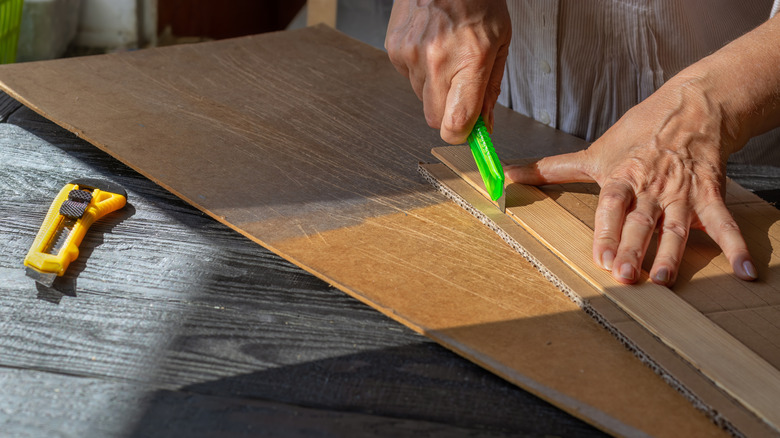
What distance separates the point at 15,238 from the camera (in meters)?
1.03

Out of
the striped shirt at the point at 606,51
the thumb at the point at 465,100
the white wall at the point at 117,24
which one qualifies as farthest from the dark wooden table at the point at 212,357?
the white wall at the point at 117,24

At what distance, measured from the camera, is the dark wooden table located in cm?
75

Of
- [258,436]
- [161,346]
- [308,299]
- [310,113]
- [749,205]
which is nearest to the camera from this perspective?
[258,436]

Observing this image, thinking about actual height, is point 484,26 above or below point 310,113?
above

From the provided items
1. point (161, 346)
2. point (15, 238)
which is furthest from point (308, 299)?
point (15, 238)

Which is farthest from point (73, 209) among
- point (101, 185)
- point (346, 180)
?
point (346, 180)

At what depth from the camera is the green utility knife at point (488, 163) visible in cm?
120

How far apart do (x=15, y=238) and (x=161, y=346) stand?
36cm

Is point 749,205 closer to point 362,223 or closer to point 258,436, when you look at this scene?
point 362,223

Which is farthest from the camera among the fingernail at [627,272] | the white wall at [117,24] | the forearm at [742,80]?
the white wall at [117,24]

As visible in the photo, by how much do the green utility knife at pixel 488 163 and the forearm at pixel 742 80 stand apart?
40cm

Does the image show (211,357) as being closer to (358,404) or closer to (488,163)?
(358,404)

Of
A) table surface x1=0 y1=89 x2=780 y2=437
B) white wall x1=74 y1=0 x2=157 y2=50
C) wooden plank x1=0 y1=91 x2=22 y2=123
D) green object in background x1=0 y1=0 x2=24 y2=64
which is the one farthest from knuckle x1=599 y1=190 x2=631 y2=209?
white wall x1=74 y1=0 x2=157 y2=50

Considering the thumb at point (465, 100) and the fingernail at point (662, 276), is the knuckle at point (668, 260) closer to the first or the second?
the fingernail at point (662, 276)
